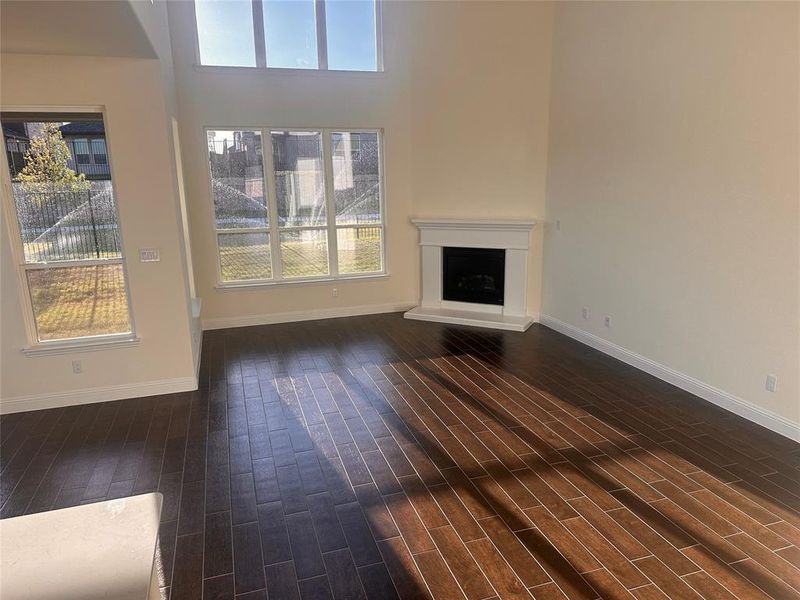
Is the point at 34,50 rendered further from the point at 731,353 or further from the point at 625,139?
the point at 731,353

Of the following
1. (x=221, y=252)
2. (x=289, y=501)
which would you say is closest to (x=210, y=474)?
(x=289, y=501)

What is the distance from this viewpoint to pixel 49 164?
3.91 metres

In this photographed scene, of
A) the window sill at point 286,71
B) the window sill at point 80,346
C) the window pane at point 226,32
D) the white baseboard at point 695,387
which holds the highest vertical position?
the window pane at point 226,32

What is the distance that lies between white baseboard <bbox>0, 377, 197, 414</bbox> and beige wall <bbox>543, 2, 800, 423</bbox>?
428cm

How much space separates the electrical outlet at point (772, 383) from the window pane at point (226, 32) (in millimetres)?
6070

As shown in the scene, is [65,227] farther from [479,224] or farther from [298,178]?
[479,224]

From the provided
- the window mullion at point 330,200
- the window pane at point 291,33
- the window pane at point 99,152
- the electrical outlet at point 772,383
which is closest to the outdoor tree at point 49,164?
the window pane at point 99,152

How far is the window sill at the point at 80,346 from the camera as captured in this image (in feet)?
13.3

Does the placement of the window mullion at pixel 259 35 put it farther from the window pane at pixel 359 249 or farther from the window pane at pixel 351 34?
the window pane at pixel 359 249

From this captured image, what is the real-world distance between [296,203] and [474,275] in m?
2.53

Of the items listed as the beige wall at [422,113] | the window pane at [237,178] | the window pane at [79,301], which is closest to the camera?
the window pane at [79,301]

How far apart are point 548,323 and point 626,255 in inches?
63.1

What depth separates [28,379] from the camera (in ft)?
13.5

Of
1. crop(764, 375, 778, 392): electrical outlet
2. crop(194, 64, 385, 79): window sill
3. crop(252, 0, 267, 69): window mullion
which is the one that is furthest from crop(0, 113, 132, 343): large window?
crop(764, 375, 778, 392): electrical outlet
